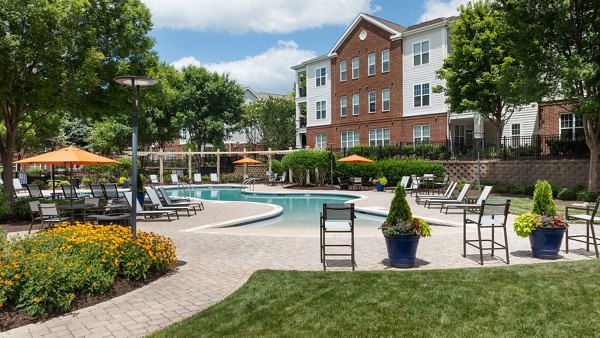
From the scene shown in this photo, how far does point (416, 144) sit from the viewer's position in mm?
30406

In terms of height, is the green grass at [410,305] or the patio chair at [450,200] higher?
the patio chair at [450,200]

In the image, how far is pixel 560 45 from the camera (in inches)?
720

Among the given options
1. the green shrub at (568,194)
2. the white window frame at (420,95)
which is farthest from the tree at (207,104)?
the green shrub at (568,194)

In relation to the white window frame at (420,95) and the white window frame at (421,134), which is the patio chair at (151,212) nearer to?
the white window frame at (421,134)

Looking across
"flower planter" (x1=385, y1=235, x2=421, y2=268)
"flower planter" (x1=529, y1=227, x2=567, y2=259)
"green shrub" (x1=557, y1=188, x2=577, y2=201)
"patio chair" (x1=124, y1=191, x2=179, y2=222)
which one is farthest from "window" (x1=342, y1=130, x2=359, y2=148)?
"flower planter" (x1=385, y1=235, x2=421, y2=268)

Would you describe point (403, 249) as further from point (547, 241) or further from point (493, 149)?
point (493, 149)

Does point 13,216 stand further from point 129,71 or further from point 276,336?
point 276,336

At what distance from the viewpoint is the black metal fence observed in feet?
71.2

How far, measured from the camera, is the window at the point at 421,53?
32.4 m

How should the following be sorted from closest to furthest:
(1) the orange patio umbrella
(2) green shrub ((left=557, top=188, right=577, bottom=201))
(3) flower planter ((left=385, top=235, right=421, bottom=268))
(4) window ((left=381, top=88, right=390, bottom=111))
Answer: (3) flower planter ((left=385, top=235, right=421, bottom=268))
(1) the orange patio umbrella
(2) green shrub ((left=557, top=188, right=577, bottom=201))
(4) window ((left=381, top=88, right=390, bottom=111))

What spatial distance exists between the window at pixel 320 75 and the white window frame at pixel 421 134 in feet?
37.2

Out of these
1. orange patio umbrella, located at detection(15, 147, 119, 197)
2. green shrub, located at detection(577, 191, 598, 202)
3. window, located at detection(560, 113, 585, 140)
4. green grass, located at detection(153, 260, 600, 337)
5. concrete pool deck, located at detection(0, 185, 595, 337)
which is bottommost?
concrete pool deck, located at detection(0, 185, 595, 337)

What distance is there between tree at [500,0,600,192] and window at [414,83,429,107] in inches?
529

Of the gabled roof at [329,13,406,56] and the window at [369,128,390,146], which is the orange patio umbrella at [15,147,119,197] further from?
the gabled roof at [329,13,406,56]
